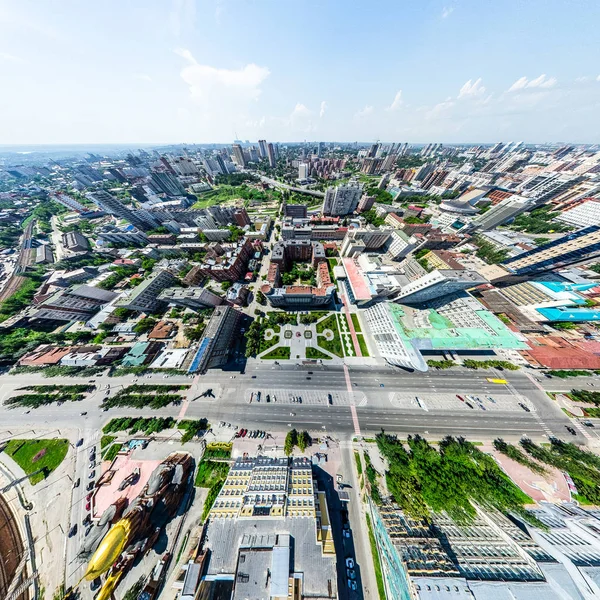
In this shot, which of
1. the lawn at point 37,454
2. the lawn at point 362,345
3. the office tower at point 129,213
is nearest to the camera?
the lawn at point 37,454

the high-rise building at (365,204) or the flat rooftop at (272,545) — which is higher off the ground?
the high-rise building at (365,204)

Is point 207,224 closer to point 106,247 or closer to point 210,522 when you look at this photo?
point 106,247

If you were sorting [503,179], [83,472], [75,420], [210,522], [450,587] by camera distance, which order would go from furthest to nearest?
1. [503,179]
2. [75,420]
3. [83,472]
4. [210,522]
5. [450,587]

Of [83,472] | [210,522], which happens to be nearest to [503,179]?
[210,522]

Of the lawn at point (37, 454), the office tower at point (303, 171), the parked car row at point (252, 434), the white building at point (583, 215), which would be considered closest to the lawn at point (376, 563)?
the parked car row at point (252, 434)

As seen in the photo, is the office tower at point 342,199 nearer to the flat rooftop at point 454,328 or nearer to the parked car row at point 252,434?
the flat rooftop at point 454,328

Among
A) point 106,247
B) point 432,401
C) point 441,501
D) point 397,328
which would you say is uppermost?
point 106,247
